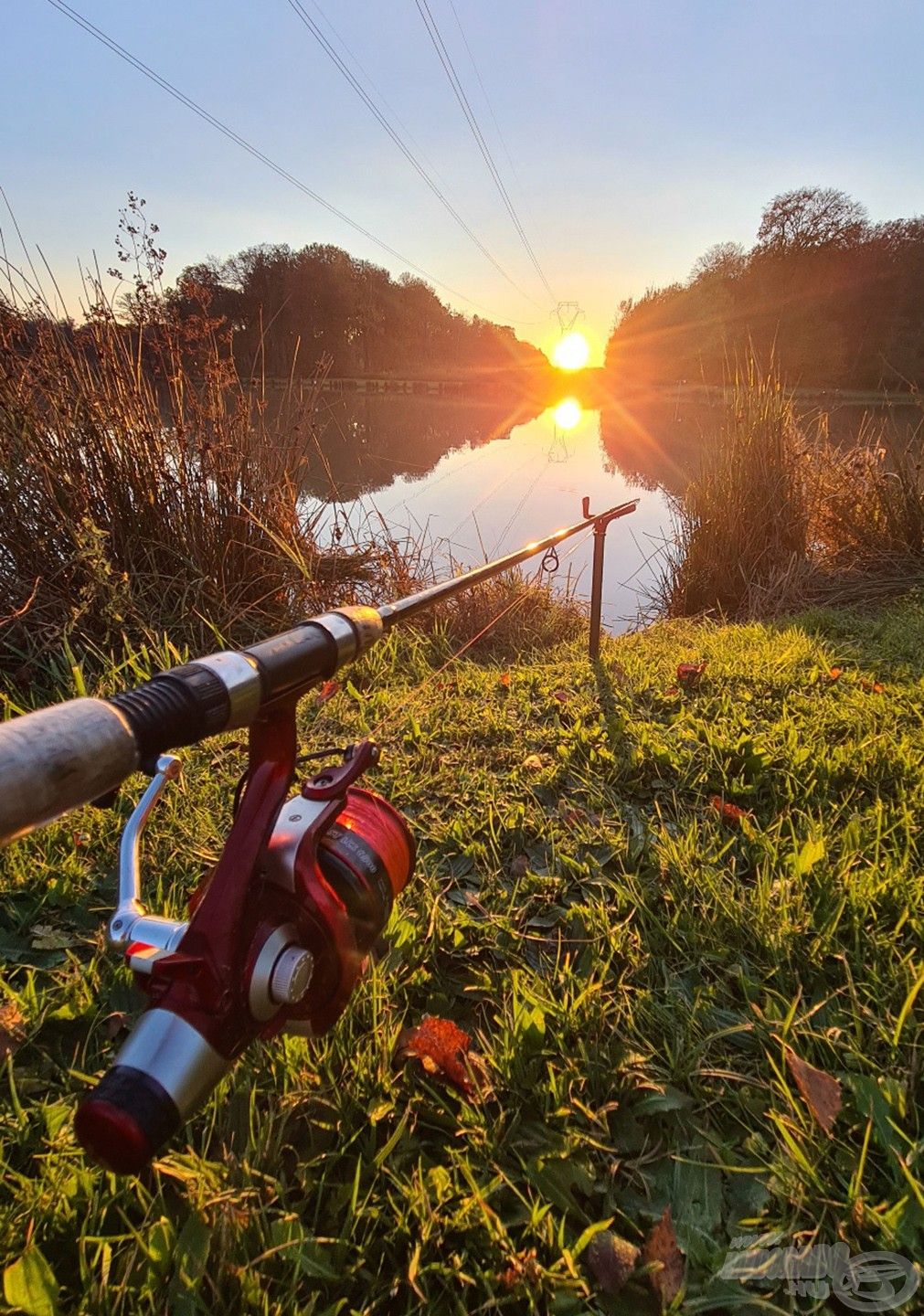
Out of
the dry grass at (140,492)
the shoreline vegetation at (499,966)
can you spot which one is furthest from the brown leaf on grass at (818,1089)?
the dry grass at (140,492)

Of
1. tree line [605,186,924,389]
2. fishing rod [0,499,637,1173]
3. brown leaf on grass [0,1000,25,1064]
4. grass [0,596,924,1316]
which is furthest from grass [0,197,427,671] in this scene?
tree line [605,186,924,389]

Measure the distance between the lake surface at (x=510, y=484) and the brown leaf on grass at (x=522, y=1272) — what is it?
3.85 metres

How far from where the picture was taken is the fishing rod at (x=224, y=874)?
53cm

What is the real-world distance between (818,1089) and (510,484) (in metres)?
10.1

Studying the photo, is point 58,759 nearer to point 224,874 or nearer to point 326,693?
point 224,874

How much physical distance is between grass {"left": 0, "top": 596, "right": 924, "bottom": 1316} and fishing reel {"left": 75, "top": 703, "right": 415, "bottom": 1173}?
0.30 m

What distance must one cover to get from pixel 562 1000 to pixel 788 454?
5344mm

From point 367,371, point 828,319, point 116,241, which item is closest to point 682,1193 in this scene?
point 116,241

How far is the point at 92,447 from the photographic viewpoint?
3176 mm

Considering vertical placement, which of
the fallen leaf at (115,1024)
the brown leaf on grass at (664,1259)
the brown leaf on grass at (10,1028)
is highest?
the brown leaf on grass at (10,1028)

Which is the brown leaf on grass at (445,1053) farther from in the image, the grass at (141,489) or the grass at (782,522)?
the grass at (782,522)

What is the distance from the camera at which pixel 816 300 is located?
1410 inches

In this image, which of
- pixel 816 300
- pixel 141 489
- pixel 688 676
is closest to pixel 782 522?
pixel 688 676

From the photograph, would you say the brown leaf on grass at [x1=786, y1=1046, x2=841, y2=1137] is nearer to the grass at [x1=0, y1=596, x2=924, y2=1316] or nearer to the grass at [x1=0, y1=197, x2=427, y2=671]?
the grass at [x1=0, y1=596, x2=924, y2=1316]
